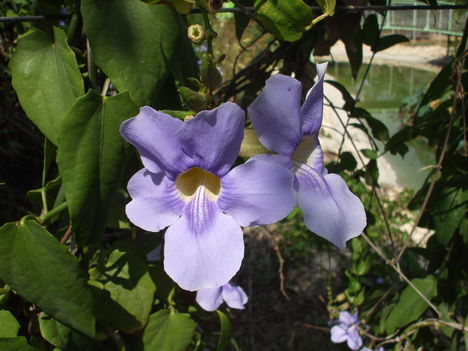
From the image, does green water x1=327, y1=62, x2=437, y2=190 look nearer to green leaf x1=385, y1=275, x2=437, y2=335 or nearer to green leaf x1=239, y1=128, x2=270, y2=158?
green leaf x1=385, y1=275, x2=437, y2=335

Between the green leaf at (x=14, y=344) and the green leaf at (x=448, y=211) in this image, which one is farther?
the green leaf at (x=448, y=211)

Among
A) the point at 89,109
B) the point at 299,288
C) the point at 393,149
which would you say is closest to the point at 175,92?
the point at 89,109

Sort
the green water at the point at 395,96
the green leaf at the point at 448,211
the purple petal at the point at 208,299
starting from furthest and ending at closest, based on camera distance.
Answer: the green water at the point at 395,96, the green leaf at the point at 448,211, the purple petal at the point at 208,299

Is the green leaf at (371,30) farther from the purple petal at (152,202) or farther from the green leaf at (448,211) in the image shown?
the purple petal at (152,202)

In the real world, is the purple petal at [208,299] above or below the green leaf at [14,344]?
below

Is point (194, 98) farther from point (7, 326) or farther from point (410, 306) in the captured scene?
point (410, 306)

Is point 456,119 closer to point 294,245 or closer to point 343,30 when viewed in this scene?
point 343,30

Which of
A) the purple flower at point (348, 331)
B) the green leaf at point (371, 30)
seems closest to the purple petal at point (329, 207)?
the green leaf at point (371, 30)
